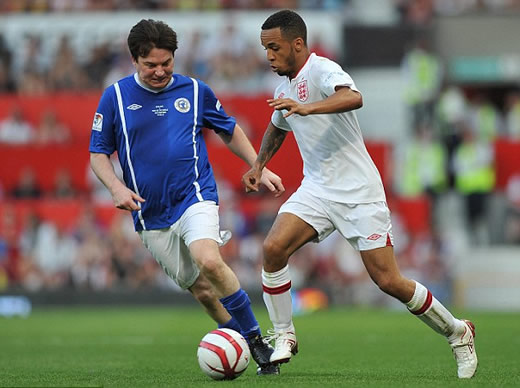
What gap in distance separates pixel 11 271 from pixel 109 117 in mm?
11656

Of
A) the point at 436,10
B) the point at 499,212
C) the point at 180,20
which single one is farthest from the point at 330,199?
the point at 436,10

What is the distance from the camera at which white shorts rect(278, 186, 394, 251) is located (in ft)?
27.5

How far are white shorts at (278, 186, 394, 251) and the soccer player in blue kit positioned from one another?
0.35 metres

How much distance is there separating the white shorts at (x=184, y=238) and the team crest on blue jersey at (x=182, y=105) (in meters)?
0.73

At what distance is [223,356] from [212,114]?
6.33ft

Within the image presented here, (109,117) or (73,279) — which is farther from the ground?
(109,117)

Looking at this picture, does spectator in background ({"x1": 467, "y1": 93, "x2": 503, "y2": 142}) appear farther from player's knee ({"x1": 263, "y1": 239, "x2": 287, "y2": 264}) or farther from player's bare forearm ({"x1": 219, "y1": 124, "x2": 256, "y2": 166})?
player's knee ({"x1": 263, "y1": 239, "x2": 287, "y2": 264})

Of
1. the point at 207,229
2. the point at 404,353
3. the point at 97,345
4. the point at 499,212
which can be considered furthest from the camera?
the point at 499,212

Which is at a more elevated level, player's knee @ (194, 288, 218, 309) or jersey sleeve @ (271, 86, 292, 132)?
jersey sleeve @ (271, 86, 292, 132)

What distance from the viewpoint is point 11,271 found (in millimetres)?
19797

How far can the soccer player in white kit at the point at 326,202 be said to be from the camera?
8.34 meters

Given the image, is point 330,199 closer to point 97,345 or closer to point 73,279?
point 97,345

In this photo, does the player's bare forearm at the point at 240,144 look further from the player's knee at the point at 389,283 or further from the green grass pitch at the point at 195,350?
the green grass pitch at the point at 195,350

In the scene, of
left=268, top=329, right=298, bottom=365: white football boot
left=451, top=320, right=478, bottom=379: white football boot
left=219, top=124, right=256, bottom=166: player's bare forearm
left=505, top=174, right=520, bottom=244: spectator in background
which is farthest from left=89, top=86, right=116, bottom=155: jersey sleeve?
left=505, top=174, right=520, bottom=244: spectator in background
